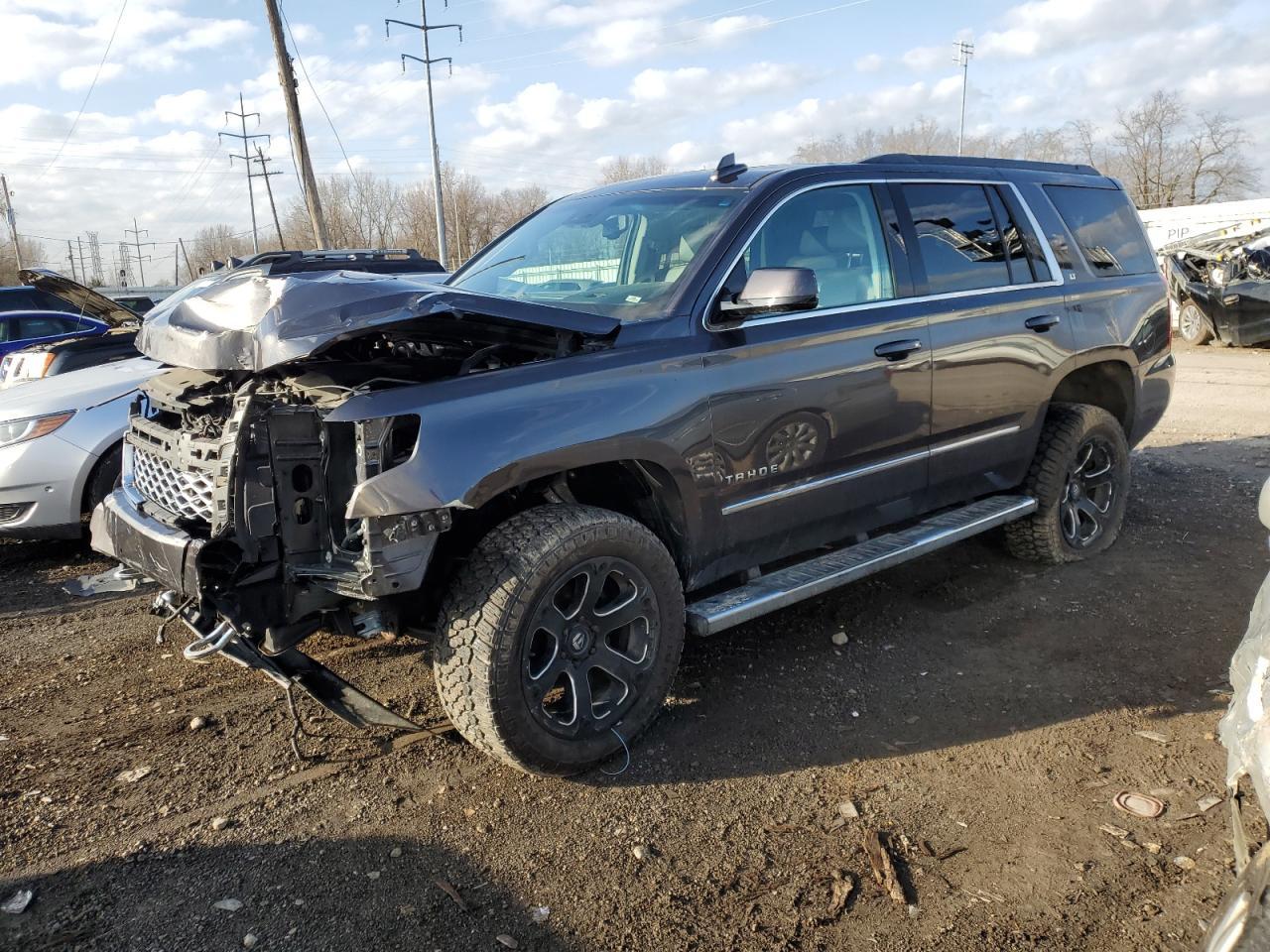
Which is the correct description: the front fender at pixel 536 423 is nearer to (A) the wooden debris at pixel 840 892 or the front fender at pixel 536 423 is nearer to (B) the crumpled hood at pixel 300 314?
(B) the crumpled hood at pixel 300 314

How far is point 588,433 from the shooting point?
3.09 m

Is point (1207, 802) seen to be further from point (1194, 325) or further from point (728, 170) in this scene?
point (1194, 325)

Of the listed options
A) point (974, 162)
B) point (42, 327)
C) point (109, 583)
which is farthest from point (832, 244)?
point (42, 327)

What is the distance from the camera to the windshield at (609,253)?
12.0 feet

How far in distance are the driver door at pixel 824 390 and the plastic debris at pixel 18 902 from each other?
246 centimetres

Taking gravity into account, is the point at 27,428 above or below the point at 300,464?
below

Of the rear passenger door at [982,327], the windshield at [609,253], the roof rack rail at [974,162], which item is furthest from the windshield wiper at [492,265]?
the rear passenger door at [982,327]

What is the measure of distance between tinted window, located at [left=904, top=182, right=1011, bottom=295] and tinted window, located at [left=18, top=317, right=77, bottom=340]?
11055mm

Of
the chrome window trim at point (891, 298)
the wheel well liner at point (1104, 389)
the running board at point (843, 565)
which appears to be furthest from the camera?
the wheel well liner at point (1104, 389)

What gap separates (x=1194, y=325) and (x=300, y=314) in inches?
711

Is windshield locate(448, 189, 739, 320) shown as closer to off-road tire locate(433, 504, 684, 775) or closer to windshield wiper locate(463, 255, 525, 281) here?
windshield wiper locate(463, 255, 525, 281)

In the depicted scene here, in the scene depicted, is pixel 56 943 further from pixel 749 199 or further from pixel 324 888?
pixel 749 199

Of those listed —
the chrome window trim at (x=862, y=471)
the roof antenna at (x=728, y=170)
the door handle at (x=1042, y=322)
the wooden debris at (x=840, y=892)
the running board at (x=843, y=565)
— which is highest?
the roof antenna at (x=728, y=170)

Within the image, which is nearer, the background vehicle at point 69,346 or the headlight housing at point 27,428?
the headlight housing at point 27,428
